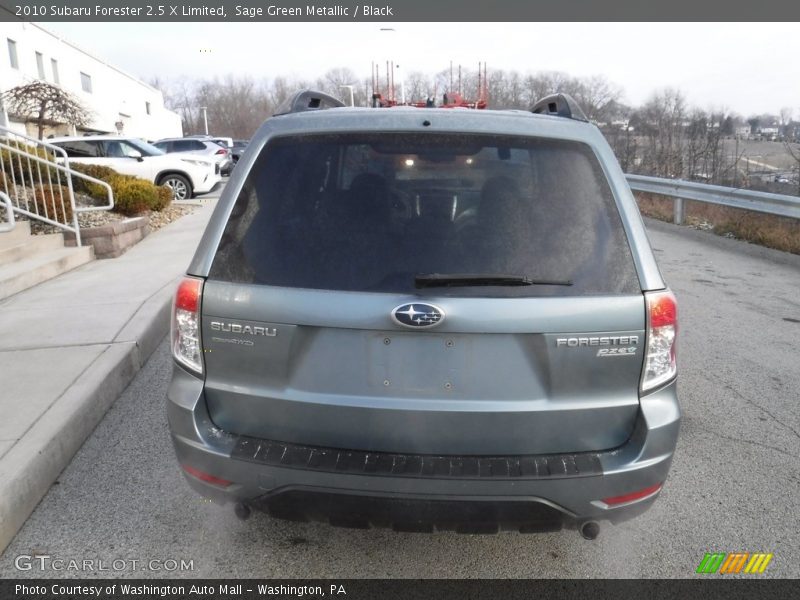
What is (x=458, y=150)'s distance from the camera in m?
2.46

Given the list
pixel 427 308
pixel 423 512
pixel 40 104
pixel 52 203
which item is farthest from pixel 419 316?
pixel 40 104

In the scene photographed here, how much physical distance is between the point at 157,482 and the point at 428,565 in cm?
158

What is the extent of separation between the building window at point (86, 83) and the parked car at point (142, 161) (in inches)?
1446

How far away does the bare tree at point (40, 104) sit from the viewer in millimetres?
29109

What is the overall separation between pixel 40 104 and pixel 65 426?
31.7 metres

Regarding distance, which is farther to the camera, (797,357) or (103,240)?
(103,240)

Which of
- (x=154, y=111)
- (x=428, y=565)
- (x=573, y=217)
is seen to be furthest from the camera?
(x=154, y=111)

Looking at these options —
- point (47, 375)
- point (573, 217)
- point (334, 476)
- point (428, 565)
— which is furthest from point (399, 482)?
point (47, 375)

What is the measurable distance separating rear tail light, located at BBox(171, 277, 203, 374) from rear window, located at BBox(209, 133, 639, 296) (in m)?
0.11

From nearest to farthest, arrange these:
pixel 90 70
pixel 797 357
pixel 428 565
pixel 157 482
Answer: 1. pixel 428 565
2. pixel 157 482
3. pixel 797 357
4. pixel 90 70

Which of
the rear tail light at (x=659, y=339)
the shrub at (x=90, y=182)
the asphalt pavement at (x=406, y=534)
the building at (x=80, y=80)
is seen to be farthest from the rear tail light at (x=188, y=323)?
the building at (x=80, y=80)

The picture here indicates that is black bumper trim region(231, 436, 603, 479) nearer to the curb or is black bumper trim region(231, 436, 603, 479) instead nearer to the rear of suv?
the rear of suv

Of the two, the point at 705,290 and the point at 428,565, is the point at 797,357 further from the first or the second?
the point at 428,565

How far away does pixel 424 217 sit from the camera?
240 centimetres
